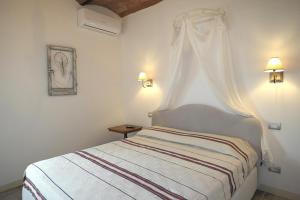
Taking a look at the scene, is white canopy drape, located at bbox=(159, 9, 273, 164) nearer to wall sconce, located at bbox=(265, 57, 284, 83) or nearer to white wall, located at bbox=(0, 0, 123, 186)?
wall sconce, located at bbox=(265, 57, 284, 83)

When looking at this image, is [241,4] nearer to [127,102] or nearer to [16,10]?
[127,102]

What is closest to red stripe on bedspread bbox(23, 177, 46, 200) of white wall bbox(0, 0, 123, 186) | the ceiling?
white wall bbox(0, 0, 123, 186)

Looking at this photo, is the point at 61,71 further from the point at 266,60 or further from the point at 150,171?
the point at 266,60

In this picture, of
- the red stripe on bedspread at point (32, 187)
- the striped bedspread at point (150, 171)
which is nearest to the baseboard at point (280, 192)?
the striped bedspread at point (150, 171)

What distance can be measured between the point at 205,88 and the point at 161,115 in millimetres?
838

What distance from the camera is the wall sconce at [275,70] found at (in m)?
2.21

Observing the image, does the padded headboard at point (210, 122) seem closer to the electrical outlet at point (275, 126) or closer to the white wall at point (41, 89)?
the electrical outlet at point (275, 126)

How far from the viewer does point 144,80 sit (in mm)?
3588

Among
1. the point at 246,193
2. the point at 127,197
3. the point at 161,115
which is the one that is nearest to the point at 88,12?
the point at 161,115

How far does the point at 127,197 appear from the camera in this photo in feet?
4.51

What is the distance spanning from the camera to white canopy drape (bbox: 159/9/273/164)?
2.53 meters

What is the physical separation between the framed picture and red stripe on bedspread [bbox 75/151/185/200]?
142cm

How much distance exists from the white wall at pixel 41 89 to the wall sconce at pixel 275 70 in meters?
2.73

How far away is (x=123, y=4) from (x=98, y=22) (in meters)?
0.57
